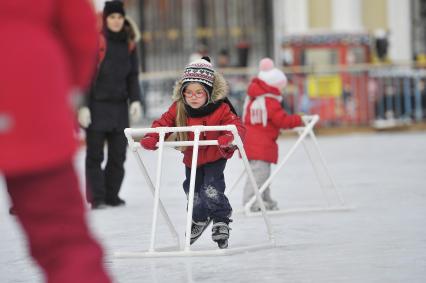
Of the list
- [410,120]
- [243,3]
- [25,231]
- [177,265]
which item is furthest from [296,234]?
[243,3]

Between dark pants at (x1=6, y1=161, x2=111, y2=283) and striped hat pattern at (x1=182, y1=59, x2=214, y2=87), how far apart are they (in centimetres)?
388

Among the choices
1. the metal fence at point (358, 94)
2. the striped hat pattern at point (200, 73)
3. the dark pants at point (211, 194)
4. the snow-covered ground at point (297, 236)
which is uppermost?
the striped hat pattern at point (200, 73)

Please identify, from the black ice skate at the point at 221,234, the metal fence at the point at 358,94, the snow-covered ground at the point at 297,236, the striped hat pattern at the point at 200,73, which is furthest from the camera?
the metal fence at the point at 358,94

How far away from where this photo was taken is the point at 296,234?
8516mm

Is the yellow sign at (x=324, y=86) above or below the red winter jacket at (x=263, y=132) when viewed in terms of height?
below

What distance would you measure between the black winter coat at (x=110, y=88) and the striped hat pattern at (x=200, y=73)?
331cm

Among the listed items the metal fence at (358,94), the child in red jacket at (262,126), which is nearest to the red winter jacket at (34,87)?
the child in red jacket at (262,126)

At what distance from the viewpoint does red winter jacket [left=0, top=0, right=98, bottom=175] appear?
3.63 meters

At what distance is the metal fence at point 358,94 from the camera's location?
79.7ft

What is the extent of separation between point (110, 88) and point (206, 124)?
11.1 ft

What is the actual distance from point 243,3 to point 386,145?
13.2 m

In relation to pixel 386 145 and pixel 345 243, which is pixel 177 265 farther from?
pixel 386 145

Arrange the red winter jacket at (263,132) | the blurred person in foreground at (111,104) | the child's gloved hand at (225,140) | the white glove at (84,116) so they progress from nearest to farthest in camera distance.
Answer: the child's gloved hand at (225,140) → the red winter jacket at (263,132) → the white glove at (84,116) → the blurred person in foreground at (111,104)

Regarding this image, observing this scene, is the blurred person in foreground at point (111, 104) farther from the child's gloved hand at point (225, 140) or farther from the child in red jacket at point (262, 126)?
the child's gloved hand at point (225, 140)
